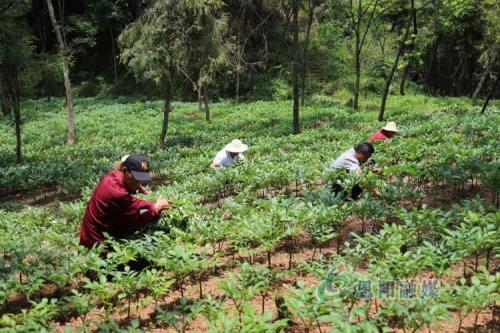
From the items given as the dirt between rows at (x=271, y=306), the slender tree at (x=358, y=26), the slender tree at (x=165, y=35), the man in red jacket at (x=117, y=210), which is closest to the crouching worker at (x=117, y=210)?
the man in red jacket at (x=117, y=210)

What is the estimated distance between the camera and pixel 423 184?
8.20 meters

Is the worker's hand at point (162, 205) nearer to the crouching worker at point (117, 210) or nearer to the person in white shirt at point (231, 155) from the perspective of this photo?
the crouching worker at point (117, 210)

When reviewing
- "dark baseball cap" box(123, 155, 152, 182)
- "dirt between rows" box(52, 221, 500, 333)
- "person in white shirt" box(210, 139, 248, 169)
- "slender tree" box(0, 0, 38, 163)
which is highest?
"slender tree" box(0, 0, 38, 163)

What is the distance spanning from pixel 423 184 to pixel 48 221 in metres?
6.33

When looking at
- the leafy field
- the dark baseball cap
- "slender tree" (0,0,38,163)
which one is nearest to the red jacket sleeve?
the leafy field

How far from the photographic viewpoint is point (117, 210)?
5.53m

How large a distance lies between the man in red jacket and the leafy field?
0.22 meters

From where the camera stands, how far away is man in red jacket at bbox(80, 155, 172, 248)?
18.0ft

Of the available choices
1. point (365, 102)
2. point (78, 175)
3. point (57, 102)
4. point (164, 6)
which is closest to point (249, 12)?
point (365, 102)

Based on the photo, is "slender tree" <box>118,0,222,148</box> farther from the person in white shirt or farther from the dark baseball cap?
the dark baseball cap

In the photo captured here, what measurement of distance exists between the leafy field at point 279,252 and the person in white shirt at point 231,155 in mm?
403

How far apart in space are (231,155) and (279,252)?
4.14 m

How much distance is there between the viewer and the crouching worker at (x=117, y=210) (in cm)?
550

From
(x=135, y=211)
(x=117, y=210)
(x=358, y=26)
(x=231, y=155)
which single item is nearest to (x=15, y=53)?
(x=231, y=155)
